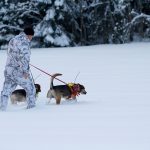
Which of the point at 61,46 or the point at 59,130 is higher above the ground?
the point at 59,130

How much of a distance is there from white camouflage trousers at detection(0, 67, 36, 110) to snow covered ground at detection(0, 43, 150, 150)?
0.19 meters

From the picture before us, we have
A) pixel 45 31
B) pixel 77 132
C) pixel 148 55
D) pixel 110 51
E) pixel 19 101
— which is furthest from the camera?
pixel 45 31

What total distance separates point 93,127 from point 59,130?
1.64 ft

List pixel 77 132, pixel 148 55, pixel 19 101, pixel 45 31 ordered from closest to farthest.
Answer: pixel 77 132, pixel 19 101, pixel 148 55, pixel 45 31

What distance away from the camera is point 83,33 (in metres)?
24.6

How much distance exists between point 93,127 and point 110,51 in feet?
39.7

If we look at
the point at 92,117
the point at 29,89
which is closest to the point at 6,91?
the point at 29,89

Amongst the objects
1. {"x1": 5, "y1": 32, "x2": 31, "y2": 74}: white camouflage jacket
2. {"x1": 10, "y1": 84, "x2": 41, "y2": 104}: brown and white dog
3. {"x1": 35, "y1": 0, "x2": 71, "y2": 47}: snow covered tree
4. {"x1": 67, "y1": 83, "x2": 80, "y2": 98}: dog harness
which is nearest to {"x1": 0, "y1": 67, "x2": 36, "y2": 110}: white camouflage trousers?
{"x1": 5, "y1": 32, "x2": 31, "y2": 74}: white camouflage jacket

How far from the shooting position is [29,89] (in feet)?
29.9

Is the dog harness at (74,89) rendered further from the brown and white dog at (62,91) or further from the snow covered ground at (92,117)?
the snow covered ground at (92,117)

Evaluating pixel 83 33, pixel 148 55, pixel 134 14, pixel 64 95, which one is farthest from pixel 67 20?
pixel 64 95

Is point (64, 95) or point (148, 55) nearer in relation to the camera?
point (64, 95)

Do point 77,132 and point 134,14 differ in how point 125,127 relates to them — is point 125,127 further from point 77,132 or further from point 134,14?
point 134,14

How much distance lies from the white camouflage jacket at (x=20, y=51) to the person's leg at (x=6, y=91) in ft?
1.02
